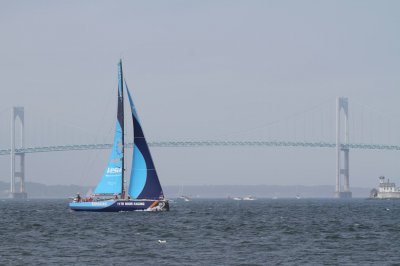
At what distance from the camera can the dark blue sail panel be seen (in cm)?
5719

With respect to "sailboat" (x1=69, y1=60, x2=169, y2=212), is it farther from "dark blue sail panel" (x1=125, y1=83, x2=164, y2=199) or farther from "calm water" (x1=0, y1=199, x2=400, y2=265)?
"calm water" (x1=0, y1=199, x2=400, y2=265)

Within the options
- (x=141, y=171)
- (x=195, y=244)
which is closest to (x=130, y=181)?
(x=141, y=171)

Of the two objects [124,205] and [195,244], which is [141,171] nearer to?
[124,205]

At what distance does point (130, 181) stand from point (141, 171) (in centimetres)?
94

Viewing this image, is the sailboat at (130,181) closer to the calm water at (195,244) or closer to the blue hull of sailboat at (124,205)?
the blue hull of sailboat at (124,205)

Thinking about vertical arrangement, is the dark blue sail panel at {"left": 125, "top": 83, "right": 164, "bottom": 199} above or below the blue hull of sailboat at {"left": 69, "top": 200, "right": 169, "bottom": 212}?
above

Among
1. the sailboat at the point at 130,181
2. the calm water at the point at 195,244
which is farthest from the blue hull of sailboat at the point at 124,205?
the calm water at the point at 195,244

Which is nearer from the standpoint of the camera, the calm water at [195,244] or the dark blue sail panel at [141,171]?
the calm water at [195,244]

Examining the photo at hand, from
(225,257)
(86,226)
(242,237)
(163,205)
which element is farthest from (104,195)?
(225,257)

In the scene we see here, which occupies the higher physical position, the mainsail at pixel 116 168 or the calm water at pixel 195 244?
the mainsail at pixel 116 168

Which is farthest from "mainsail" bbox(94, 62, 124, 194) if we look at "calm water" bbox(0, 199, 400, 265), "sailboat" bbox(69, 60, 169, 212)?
"calm water" bbox(0, 199, 400, 265)

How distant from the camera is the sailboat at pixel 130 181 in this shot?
188ft

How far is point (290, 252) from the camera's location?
31.8 meters

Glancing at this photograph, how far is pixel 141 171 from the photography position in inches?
2254
